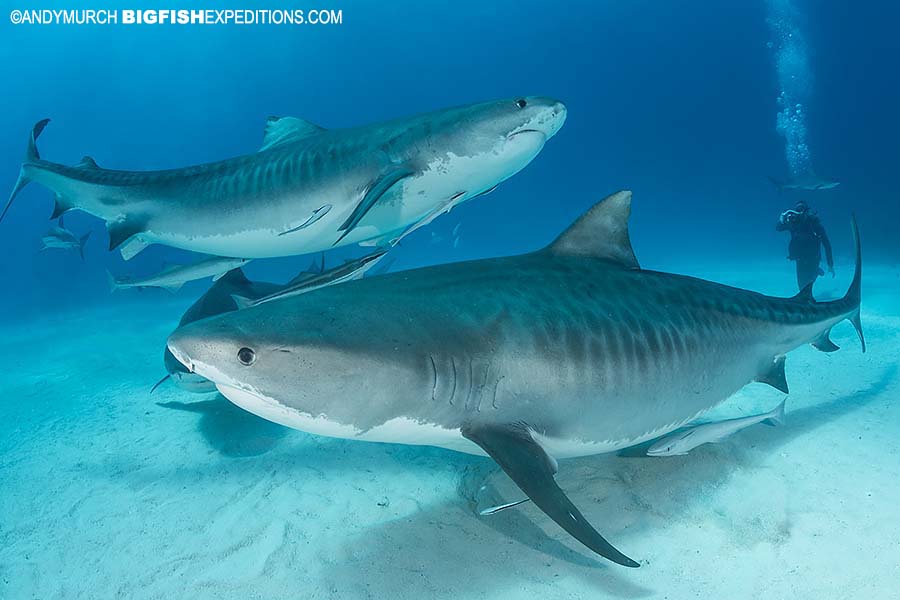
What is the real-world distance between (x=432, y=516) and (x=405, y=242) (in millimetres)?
40624

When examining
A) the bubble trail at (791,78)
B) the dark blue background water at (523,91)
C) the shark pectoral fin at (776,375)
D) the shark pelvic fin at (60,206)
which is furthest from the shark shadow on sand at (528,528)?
the bubble trail at (791,78)

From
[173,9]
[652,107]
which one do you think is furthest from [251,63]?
[652,107]

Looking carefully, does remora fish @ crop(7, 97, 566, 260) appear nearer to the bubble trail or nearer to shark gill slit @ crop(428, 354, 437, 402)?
shark gill slit @ crop(428, 354, 437, 402)

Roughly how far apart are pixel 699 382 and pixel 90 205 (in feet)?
18.5

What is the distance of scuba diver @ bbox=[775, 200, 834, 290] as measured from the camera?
1103 centimetres

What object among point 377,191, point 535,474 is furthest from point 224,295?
point 535,474

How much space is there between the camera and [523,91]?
8825cm

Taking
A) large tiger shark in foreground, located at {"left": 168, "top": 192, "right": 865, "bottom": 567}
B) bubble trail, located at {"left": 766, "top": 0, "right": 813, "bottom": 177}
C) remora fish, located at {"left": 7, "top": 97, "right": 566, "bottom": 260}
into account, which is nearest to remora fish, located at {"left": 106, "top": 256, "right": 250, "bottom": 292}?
remora fish, located at {"left": 7, "top": 97, "right": 566, "bottom": 260}

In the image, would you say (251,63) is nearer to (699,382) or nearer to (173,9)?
(173,9)

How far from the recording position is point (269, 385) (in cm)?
208

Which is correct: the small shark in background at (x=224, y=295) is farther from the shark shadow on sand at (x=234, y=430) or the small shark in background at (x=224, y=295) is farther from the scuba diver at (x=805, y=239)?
the scuba diver at (x=805, y=239)

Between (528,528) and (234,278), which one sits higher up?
(234,278)

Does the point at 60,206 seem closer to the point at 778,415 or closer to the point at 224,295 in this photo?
the point at 224,295

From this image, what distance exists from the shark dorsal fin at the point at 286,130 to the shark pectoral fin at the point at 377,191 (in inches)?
67.2
